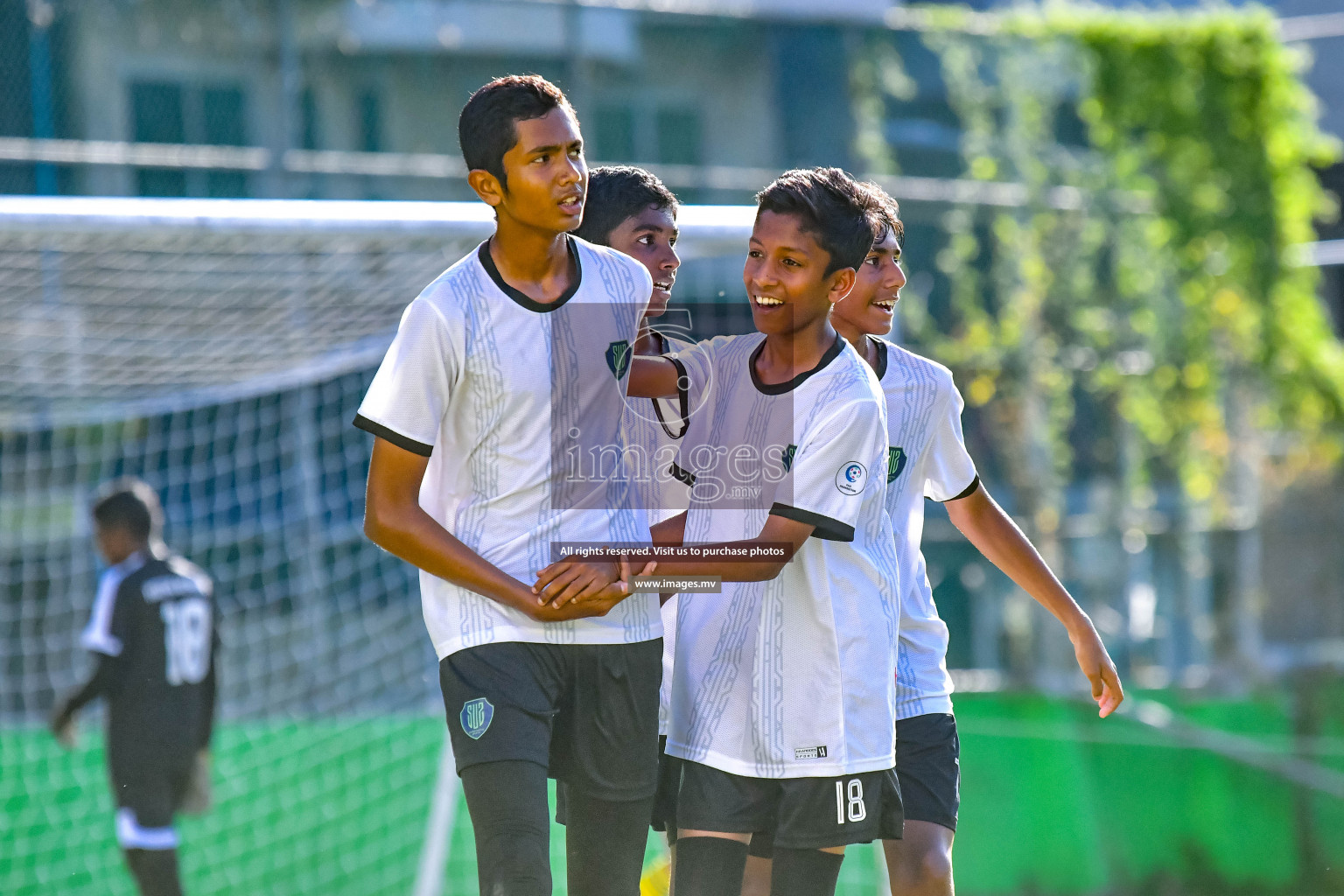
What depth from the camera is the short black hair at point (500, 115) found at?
9.29 ft

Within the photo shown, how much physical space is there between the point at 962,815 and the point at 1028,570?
16.1 ft

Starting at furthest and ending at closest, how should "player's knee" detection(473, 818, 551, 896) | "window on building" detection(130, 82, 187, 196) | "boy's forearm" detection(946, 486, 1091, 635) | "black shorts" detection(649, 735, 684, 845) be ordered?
"window on building" detection(130, 82, 187, 196), "boy's forearm" detection(946, 486, 1091, 635), "black shorts" detection(649, 735, 684, 845), "player's knee" detection(473, 818, 551, 896)

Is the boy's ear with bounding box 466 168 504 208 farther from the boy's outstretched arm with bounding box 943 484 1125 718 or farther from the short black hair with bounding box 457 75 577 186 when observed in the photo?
the boy's outstretched arm with bounding box 943 484 1125 718

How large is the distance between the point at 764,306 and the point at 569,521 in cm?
54

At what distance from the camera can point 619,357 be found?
2.96 meters

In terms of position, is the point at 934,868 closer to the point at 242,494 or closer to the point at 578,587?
the point at 578,587

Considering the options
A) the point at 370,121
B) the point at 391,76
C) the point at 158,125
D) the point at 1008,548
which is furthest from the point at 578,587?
the point at 391,76

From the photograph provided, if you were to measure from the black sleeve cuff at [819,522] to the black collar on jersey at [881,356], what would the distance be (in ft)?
2.45

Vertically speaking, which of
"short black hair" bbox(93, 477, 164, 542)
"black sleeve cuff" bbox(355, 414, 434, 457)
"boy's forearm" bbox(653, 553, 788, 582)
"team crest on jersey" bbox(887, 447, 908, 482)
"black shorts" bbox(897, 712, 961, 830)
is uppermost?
"black sleeve cuff" bbox(355, 414, 434, 457)

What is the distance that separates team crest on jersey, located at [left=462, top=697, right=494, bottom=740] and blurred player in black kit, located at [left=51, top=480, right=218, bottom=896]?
4469 millimetres

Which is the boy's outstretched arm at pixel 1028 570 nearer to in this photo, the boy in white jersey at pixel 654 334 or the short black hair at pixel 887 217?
the short black hair at pixel 887 217

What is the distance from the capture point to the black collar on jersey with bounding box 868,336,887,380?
358 cm

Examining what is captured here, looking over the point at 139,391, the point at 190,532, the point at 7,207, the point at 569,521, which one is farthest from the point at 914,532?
the point at 190,532

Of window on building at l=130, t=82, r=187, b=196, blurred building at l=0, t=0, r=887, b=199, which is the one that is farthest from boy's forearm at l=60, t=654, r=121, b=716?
window on building at l=130, t=82, r=187, b=196
